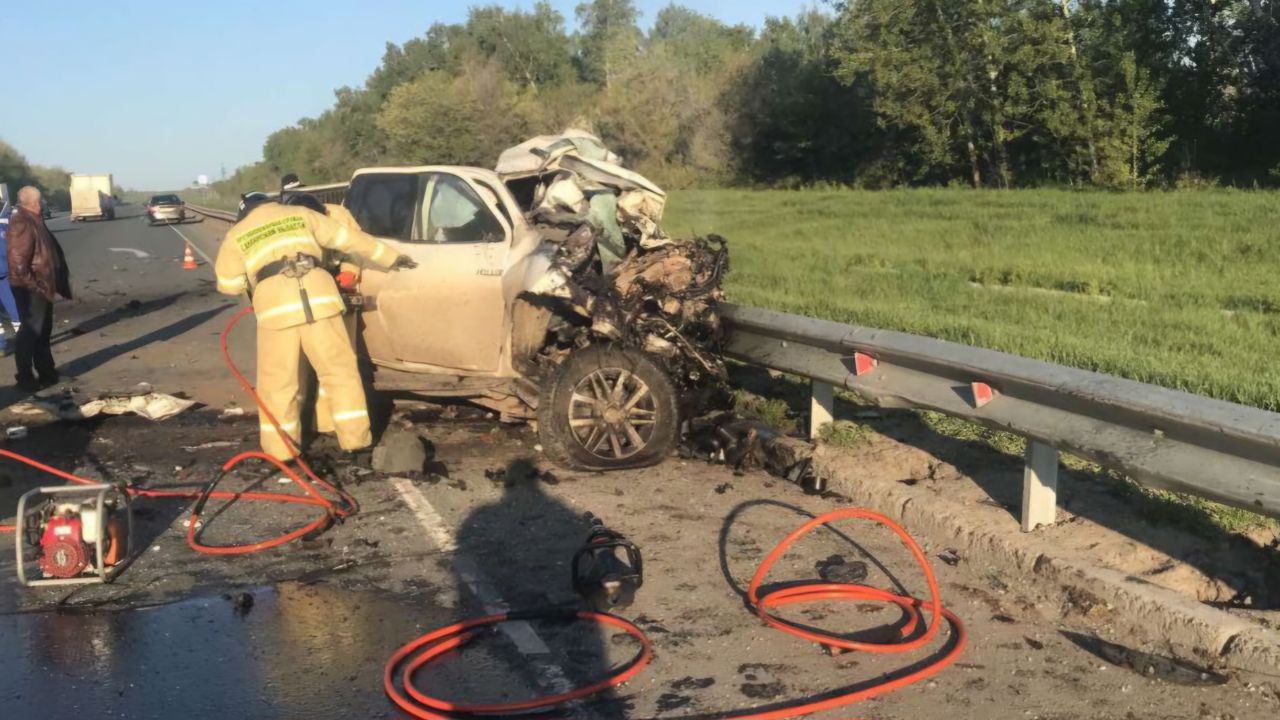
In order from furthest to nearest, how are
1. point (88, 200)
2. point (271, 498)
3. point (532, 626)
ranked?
1. point (88, 200)
2. point (271, 498)
3. point (532, 626)

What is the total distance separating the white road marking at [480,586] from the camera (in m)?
4.22

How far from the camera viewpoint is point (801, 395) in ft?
28.3

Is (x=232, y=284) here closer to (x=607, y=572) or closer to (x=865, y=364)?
(x=607, y=572)

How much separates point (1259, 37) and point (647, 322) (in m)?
25.6

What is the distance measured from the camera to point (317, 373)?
7.22 meters

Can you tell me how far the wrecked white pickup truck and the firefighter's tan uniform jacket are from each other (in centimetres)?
63

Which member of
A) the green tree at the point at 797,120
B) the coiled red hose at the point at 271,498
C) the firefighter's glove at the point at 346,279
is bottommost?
the coiled red hose at the point at 271,498

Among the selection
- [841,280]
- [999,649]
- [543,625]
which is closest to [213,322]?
[841,280]

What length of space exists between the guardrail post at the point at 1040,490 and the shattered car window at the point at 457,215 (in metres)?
3.90

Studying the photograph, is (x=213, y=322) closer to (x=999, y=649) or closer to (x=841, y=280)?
(x=841, y=280)

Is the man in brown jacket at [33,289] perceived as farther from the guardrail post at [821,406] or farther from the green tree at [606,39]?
the green tree at [606,39]

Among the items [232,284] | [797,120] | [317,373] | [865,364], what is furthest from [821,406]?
[797,120]

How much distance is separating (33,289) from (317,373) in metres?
5.09

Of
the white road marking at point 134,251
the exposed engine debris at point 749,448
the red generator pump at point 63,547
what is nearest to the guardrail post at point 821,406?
the exposed engine debris at point 749,448
